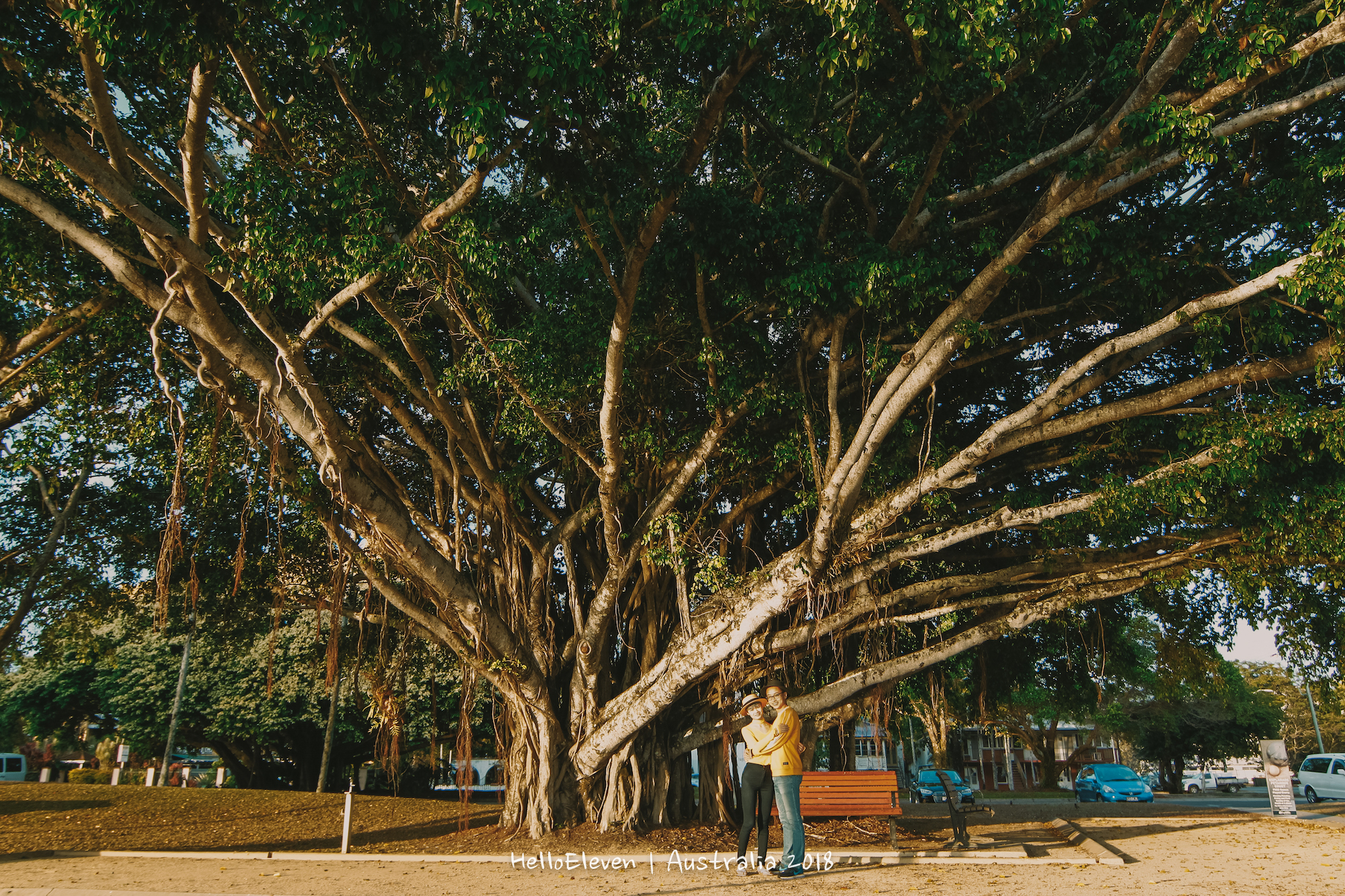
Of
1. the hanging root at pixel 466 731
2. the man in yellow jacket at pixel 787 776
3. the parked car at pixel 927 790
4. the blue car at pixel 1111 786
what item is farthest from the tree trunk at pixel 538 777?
the parked car at pixel 927 790

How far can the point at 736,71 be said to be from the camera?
19.9ft

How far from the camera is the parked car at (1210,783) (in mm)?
30141

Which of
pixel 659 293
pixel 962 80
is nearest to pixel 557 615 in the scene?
pixel 659 293

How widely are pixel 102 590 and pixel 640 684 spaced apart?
30.5 feet

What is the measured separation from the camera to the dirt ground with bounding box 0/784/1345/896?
19.4 feet

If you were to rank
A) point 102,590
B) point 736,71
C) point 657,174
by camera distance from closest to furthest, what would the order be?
point 736,71
point 657,174
point 102,590

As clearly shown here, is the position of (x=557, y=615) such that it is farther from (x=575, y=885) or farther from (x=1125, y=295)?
(x=1125, y=295)

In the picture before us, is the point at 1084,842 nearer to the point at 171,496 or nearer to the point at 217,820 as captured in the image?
the point at 171,496

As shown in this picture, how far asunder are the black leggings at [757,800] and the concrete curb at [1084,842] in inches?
125

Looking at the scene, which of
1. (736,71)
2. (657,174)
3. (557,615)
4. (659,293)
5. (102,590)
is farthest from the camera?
(102,590)

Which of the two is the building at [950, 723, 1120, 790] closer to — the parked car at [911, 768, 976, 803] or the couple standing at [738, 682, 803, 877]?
the parked car at [911, 768, 976, 803]

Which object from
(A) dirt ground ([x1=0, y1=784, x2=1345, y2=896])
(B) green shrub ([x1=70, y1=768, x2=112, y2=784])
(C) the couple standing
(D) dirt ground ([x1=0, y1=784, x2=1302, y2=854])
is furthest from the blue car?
(B) green shrub ([x1=70, y1=768, x2=112, y2=784])

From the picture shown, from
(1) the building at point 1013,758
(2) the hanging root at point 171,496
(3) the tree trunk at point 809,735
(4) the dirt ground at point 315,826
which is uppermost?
(2) the hanging root at point 171,496

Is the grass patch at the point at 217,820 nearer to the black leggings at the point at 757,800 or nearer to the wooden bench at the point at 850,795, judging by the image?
the wooden bench at the point at 850,795
